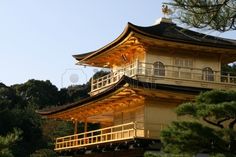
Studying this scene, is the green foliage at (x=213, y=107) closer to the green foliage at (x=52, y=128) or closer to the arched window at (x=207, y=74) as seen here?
the arched window at (x=207, y=74)

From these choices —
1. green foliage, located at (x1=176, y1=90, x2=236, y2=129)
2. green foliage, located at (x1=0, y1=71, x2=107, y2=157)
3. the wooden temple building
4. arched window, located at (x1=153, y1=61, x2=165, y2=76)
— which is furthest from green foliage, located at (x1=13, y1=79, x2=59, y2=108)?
green foliage, located at (x1=176, y1=90, x2=236, y2=129)

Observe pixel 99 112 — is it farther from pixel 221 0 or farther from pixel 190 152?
pixel 221 0

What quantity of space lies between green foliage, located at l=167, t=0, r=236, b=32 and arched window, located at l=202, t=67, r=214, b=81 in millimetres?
15702

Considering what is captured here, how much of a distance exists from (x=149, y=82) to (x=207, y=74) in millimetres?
3979

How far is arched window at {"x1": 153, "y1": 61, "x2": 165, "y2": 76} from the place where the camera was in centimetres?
2377

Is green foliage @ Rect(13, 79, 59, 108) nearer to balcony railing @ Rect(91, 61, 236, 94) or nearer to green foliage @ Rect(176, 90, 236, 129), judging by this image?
balcony railing @ Rect(91, 61, 236, 94)

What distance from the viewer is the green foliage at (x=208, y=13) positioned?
854 cm

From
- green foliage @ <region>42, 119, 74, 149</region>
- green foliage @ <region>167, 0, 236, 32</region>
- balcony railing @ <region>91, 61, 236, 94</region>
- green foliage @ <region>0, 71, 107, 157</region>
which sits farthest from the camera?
green foliage @ <region>42, 119, 74, 149</region>

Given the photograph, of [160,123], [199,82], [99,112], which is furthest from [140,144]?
[99,112]

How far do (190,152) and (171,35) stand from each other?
32.0 feet

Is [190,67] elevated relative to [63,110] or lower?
elevated

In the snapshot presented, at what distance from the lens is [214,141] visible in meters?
15.6

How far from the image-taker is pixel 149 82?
22.0 metres

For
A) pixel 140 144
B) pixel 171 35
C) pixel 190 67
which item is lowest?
pixel 140 144
